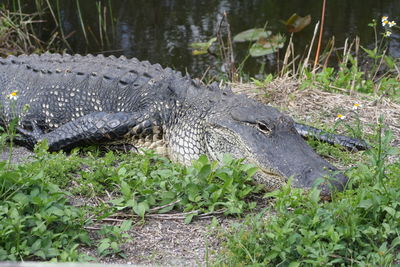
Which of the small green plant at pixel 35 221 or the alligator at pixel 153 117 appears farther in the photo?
the alligator at pixel 153 117

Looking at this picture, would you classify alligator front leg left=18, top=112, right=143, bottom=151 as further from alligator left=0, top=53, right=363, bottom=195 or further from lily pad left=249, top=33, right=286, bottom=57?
lily pad left=249, top=33, right=286, bottom=57

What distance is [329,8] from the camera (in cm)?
1100

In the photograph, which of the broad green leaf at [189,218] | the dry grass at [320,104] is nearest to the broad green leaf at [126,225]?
the broad green leaf at [189,218]

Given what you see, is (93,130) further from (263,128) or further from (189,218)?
(189,218)

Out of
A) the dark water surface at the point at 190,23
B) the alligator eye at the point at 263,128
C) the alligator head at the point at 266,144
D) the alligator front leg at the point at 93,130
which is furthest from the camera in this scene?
the dark water surface at the point at 190,23

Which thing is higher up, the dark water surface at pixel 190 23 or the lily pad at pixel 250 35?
the lily pad at pixel 250 35

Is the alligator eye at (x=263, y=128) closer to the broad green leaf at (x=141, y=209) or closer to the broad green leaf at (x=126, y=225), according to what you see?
the broad green leaf at (x=141, y=209)

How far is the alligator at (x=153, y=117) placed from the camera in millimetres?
4047

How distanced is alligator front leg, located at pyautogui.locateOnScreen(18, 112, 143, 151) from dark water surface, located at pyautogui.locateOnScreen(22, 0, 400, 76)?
376 centimetres

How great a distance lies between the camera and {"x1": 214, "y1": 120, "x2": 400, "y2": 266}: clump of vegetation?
2.94 meters

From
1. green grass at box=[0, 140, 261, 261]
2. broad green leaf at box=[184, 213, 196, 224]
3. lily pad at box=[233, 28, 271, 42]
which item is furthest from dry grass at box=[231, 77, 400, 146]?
lily pad at box=[233, 28, 271, 42]

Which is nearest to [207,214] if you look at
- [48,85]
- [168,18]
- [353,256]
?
[353,256]

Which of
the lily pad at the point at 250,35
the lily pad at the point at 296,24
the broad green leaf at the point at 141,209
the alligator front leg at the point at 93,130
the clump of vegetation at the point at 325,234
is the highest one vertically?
the clump of vegetation at the point at 325,234

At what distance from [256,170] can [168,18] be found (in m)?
7.42
